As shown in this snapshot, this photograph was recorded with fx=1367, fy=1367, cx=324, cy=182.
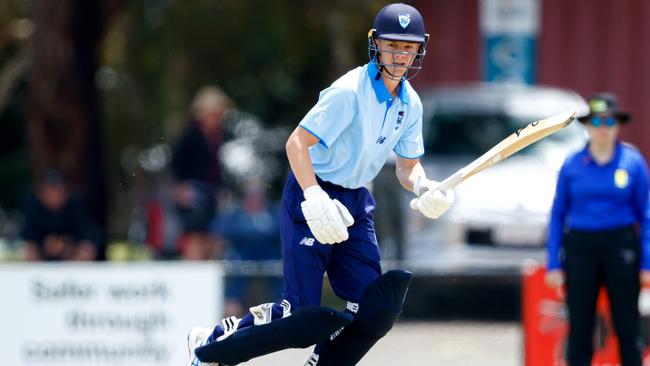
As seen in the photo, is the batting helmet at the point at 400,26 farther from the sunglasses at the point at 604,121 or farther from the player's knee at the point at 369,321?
the sunglasses at the point at 604,121

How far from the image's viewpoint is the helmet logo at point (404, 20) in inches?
202

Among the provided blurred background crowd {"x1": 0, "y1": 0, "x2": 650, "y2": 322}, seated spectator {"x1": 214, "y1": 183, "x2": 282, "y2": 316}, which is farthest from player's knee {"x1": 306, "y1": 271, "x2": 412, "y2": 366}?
seated spectator {"x1": 214, "y1": 183, "x2": 282, "y2": 316}

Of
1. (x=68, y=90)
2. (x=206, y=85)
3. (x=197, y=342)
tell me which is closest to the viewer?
(x=197, y=342)

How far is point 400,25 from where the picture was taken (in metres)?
5.12

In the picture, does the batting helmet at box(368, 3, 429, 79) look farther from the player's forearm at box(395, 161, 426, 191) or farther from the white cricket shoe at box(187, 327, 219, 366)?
the white cricket shoe at box(187, 327, 219, 366)

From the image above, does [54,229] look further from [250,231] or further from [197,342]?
[197,342]

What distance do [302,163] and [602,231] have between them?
2.81 metres

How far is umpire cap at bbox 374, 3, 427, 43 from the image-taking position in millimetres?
5121

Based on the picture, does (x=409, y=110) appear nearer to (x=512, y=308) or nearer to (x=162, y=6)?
(x=512, y=308)

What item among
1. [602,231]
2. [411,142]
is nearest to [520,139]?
[411,142]

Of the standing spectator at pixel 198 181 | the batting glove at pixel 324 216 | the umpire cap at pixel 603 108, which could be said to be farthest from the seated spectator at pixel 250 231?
the batting glove at pixel 324 216

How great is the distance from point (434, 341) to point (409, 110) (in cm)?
486

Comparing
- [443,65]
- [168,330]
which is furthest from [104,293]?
[443,65]

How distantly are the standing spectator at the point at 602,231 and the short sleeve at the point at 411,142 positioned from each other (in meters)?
2.09
